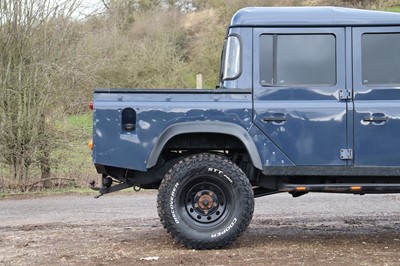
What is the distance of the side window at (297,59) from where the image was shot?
666 centimetres

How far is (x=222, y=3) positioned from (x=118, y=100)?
88.4 feet

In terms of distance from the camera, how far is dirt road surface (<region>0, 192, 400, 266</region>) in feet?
20.0

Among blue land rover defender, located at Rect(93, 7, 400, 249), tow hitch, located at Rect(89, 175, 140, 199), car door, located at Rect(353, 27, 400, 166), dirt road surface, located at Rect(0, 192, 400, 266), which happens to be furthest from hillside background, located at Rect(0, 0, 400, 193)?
car door, located at Rect(353, 27, 400, 166)

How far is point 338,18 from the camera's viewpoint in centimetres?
667

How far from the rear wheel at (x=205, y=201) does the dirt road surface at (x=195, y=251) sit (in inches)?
6.6

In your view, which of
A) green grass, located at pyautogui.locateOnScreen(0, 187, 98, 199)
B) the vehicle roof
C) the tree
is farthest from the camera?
the tree

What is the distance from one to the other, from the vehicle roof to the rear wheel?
1.47 m

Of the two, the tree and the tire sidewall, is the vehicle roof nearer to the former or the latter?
the tire sidewall

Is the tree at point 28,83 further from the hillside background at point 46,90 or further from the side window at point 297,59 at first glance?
the side window at point 297,59

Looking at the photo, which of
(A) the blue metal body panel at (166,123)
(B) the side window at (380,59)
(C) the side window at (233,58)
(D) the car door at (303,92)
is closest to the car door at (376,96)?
(B) the side window at (380,59)

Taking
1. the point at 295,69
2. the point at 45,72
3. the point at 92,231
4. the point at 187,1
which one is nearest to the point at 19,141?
the point at 45,72

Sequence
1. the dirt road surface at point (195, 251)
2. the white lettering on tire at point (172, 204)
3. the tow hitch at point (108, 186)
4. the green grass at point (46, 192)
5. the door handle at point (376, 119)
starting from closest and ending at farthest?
the dirt road surface at point (195, 251)
the door handle at point (376, 119)
the white lettering on tire at point (172, 204)
the tow hitch at point (108, 186)
the green grass at point (46, 192)

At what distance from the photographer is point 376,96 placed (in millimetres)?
6555

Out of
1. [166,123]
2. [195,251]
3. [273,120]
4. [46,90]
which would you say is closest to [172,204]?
[195,251]
